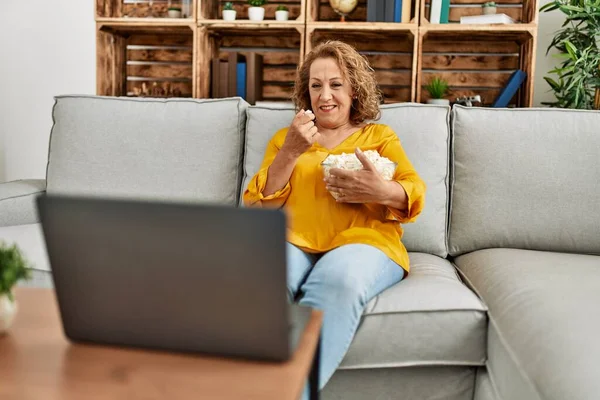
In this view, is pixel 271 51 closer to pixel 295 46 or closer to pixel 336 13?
pixel 295 46

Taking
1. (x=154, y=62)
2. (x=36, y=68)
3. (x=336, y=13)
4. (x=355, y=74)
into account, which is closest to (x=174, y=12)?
(x=154, y=62)

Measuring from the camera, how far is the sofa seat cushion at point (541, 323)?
3.22 feet

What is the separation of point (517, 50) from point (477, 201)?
1.41 meters

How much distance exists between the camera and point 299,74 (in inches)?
73.2

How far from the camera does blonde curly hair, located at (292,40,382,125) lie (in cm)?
173

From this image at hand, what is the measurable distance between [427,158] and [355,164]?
0.46 meters

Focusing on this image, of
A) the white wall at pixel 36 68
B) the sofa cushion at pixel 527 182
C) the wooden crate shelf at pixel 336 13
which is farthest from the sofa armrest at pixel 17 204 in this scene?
the wooden crate shelf at pixel 336 13

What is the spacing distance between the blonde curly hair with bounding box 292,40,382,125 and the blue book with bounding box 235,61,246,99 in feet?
3.30

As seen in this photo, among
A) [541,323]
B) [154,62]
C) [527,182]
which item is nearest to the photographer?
[541,323]

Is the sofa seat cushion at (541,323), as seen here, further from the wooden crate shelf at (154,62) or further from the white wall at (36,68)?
the white wall at (36,68)

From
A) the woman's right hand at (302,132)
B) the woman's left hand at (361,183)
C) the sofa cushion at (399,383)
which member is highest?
the woman's right hand at (302,132)

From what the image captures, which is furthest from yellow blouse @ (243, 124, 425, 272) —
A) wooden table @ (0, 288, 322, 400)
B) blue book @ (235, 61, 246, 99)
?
blue book @ (235, 61, 246, 99)

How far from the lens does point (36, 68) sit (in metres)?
3.21

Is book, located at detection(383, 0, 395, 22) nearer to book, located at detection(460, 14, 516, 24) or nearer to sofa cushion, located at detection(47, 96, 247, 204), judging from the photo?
book, located at detection(460, 14, 516, 24)
